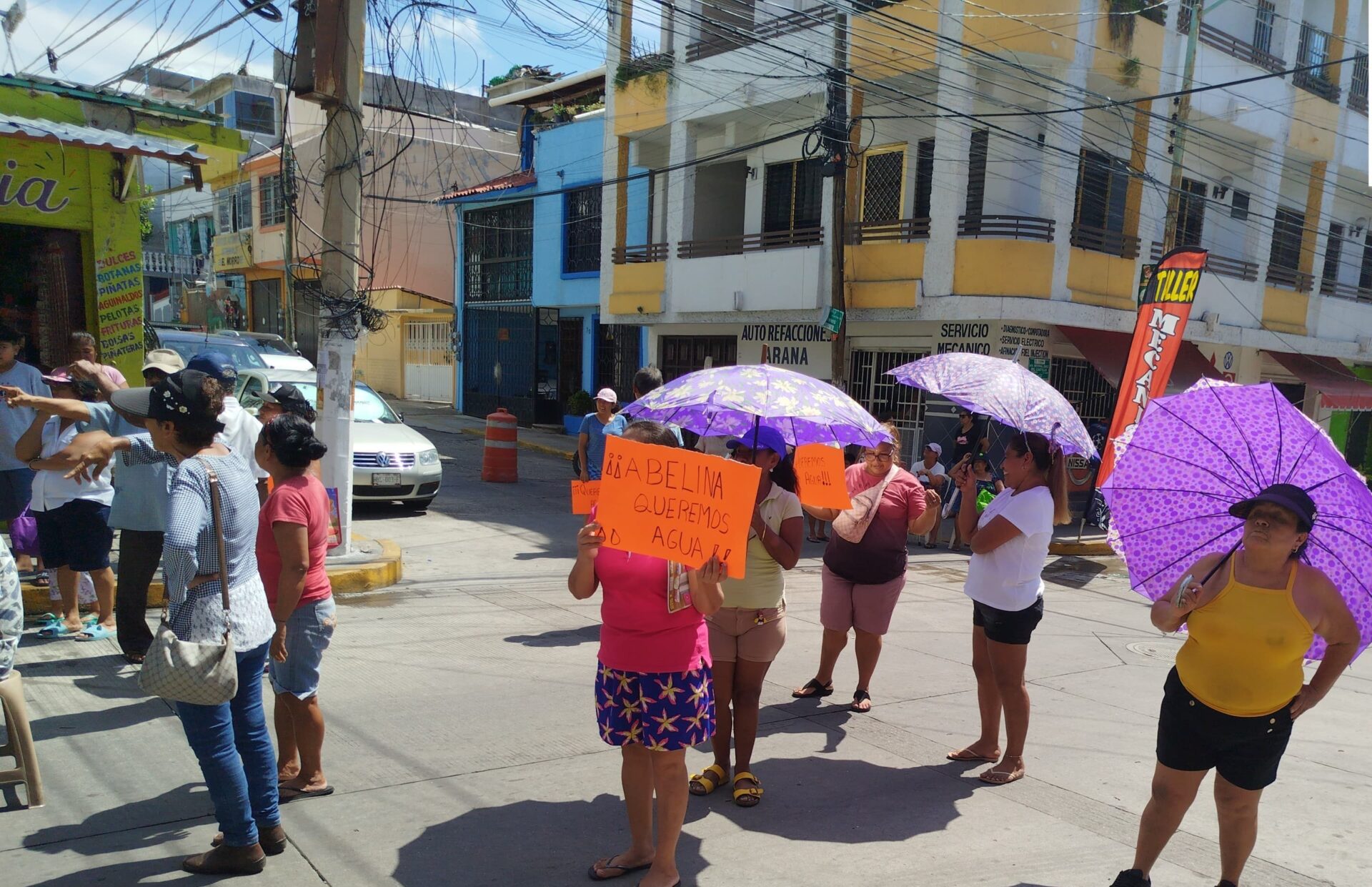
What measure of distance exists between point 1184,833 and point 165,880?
14.0 ft

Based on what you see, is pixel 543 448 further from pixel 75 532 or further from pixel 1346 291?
pixel 1346 291

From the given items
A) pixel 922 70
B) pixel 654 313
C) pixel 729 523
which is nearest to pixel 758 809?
pixel 729 523

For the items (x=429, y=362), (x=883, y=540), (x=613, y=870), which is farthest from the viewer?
(x=429, y=362)

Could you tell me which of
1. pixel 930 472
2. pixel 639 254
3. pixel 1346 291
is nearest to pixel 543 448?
pixel 639 254

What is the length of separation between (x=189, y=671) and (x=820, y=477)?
2879 mm

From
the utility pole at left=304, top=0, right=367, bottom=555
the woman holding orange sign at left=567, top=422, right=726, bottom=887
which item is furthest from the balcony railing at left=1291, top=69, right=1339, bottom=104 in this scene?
the woman holding orange sign at left=567, top=422, right=726, bottom=887

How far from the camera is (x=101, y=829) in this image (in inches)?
152

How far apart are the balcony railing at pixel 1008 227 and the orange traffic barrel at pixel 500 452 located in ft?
25.4

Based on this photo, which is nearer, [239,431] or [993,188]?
[239,431]

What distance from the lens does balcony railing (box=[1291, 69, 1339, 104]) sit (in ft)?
60.2

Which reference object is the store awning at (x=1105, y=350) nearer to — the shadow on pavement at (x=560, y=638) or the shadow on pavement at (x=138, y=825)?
the shadow on pavement at (x=560, y=638)

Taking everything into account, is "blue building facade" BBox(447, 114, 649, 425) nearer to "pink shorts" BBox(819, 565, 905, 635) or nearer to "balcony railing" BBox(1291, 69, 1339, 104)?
"balcony railing" BBox(1291, 69, 1339, 104)

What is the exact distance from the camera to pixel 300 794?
4246mm

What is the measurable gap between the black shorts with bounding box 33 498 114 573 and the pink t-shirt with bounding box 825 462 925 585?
14.9 ft
